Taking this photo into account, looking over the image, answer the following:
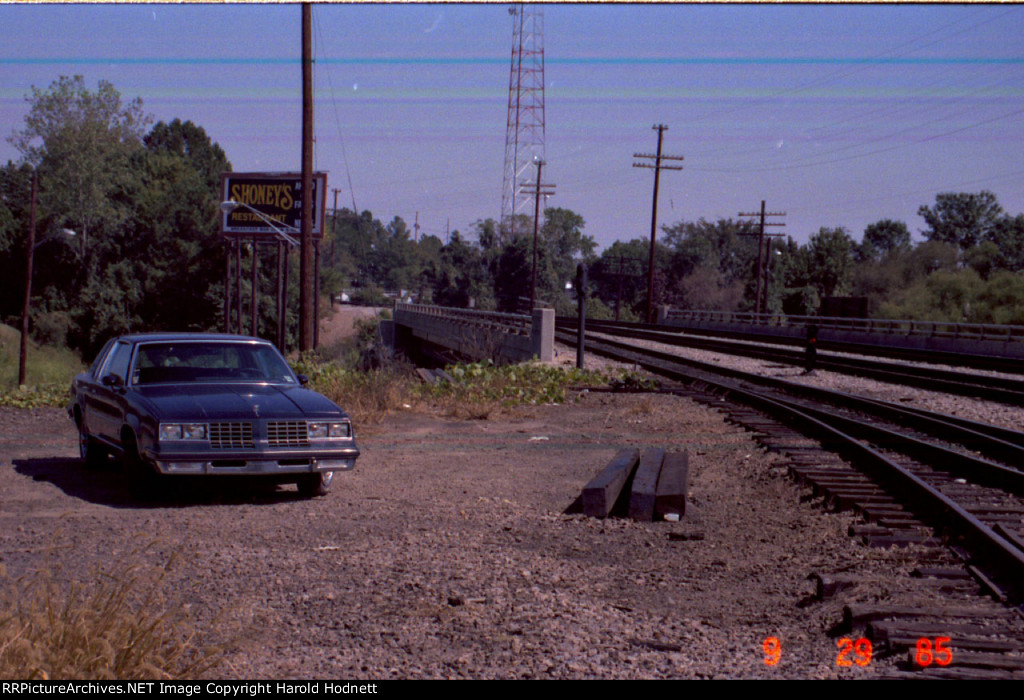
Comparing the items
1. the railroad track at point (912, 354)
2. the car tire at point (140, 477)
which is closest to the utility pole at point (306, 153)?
the car tire at point (140, 477)

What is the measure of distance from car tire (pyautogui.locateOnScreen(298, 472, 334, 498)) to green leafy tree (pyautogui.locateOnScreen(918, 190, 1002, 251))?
4099 inches

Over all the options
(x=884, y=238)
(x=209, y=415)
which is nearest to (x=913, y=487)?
(x=209, y=415)

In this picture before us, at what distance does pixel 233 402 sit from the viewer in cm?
827

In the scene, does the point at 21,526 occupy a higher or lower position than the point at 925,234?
lower

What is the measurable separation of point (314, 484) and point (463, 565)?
2737 mm

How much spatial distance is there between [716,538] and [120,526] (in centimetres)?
425

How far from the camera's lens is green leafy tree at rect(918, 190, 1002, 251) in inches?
4092

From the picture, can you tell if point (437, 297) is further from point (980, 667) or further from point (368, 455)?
point (980, 667)

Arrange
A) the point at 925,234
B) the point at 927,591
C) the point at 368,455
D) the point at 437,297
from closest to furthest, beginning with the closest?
the point at 927,591 → the point at 368,455 → the point at 437,297 → the point at 925,234

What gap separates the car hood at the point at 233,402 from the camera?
313 inches

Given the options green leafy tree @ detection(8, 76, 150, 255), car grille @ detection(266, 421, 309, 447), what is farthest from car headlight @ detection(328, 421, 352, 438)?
green leafy tree @ detection(8, 76, 150, 255)

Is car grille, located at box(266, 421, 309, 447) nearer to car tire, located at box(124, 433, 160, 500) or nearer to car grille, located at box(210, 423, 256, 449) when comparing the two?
car grille, located at box(210, 423, 256, 449)

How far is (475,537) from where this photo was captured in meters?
6.87

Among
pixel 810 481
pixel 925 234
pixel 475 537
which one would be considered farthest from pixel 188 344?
pixel 925 234
